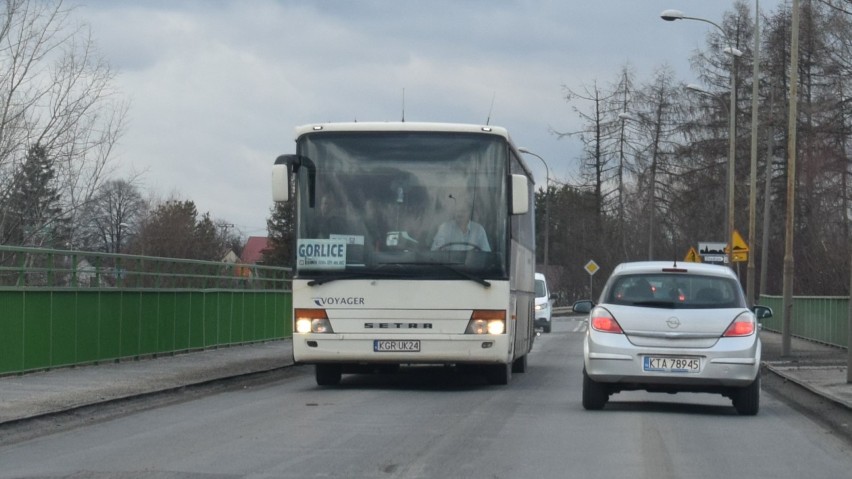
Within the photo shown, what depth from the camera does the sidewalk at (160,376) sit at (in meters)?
14.8

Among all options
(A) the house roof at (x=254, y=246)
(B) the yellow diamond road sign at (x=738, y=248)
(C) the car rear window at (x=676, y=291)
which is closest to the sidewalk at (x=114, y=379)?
(C) the car rear window at (x=676, y=291)

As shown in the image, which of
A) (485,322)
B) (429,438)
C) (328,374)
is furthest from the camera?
(328,374)

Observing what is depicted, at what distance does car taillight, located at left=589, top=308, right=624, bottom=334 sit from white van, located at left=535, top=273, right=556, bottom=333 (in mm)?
28199

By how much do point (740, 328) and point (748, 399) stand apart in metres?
0.89

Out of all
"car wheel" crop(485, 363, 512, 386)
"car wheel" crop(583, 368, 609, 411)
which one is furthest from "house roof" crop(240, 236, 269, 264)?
"car wheel" crop(583, 368, 609, 411)

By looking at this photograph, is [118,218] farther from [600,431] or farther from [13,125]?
[600,431]

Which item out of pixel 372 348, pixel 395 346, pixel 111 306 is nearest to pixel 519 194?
pixel 395 346

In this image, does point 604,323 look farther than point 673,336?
Yes

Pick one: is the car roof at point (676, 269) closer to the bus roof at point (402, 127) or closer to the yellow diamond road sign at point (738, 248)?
the bus roof at point (402, 127)

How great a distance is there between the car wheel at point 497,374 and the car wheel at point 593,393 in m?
3.77

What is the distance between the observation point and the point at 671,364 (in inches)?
544

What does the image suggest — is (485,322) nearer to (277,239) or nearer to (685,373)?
(685,373)

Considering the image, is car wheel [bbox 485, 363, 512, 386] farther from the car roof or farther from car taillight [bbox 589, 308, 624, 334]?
car taillight [bbox 589, 308, 624, 334]

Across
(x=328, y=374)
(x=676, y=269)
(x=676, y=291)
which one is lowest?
(x=328, y=374)
